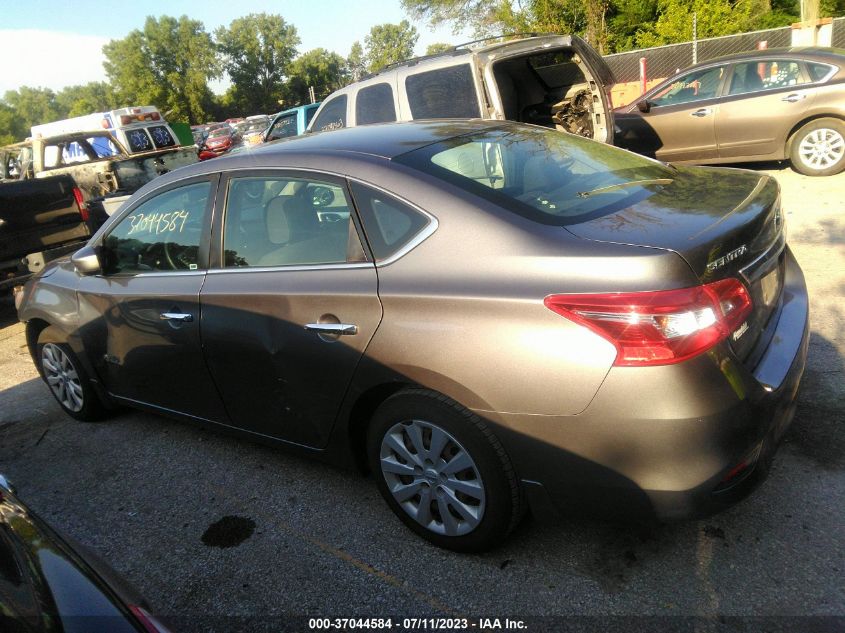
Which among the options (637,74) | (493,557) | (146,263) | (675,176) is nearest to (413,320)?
(493,557)

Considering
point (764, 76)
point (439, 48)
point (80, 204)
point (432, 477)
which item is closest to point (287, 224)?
point (432, 477)

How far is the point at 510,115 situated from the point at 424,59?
105cm

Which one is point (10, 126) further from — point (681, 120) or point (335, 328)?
point (335, 328)

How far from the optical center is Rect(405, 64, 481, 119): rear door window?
6461 mm

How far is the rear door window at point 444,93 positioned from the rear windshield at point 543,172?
3117 millimetres

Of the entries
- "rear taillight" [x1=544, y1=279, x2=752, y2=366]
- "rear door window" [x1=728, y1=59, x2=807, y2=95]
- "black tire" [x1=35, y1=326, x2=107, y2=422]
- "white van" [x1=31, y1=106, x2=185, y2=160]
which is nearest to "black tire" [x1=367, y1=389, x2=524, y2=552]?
"rear taillight" [x1=544, y1=279, x2=752, y2=366]

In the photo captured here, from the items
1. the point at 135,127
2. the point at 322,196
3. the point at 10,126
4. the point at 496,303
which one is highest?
the point at 10,126

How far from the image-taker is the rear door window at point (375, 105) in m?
7.10

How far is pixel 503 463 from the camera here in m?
2.43

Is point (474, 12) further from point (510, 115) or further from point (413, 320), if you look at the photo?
point (413, 320)

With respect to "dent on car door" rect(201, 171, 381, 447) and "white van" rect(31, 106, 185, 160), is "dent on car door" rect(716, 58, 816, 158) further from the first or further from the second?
"white van" rect(31, 106, 185, 160)

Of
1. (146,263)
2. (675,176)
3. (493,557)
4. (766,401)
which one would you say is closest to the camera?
(766,401)

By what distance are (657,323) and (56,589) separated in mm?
1778

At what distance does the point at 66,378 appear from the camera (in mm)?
4488
